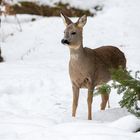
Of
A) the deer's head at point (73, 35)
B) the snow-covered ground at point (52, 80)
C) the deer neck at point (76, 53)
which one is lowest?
the snow-covered ground at point (52, 80)

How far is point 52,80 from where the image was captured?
10.9 metres

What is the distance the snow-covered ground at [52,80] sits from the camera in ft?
19.9

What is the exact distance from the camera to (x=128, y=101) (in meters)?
6.10

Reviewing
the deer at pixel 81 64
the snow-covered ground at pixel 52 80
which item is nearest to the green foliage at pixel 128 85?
the snow-covered ground at pixel 52 80

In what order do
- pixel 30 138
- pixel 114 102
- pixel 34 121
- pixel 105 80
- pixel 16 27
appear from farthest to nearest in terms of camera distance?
1. pixel 16 27
2. pixel 114 102
3. pixel 105 80
4. pixel 34 121
5. pixel 30 138

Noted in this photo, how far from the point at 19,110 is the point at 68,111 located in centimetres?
83

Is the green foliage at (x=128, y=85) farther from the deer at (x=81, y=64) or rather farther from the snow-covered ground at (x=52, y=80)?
the deer at (x=81, y=64)

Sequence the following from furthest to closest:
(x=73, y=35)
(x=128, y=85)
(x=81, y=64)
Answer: (x=81, y=64)
(x=73, y=35)
(x=128, y=85)

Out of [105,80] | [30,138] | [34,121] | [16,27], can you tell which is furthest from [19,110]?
[16,27]

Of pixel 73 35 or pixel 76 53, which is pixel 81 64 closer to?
pixel 76 53

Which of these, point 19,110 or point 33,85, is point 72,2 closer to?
point 33,85

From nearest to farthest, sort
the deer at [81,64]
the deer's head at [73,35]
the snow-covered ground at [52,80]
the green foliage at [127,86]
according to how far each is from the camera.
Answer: the green foliage at [127,86] < the snow-covered ground at [52,80] < the deer's head at [73,35] < the deer at [81,64]

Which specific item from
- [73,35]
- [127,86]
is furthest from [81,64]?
[127,86]

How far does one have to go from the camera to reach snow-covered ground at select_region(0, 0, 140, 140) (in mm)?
6074
